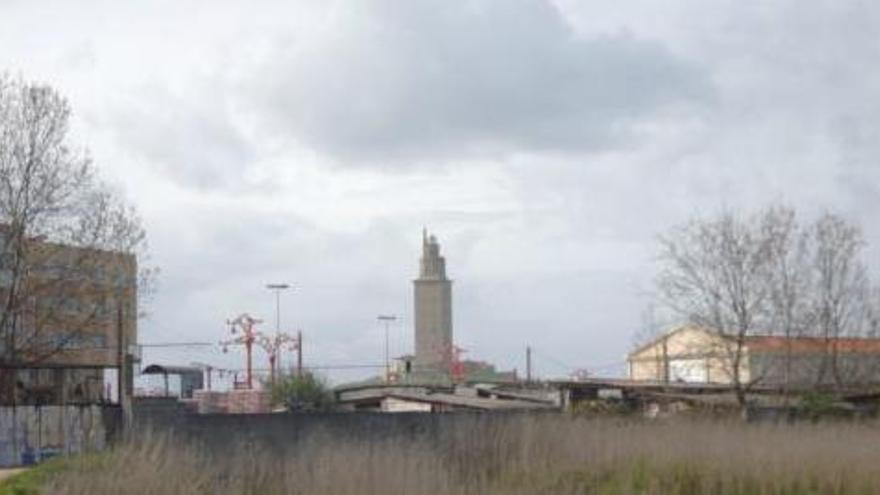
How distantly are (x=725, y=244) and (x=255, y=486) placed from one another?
30.4 metres

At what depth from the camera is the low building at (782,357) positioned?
4928 cm

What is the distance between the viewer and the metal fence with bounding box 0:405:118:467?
37.1m

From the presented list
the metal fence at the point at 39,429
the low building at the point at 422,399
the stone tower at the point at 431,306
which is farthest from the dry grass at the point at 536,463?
the stone tower at the point at 431,306

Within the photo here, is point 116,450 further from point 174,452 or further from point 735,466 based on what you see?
point 735,466

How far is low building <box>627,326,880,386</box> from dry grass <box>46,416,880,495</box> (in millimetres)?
15904

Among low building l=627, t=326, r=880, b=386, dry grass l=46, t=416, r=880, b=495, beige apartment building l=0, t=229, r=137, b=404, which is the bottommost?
dry grass l=46, t=416, r=880, b=495

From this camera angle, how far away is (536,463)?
2575 cm

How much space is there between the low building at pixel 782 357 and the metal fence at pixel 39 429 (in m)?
20.9

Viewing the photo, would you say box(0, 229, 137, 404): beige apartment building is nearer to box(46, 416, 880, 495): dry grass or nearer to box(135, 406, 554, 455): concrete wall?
box(135, 406, 554, 455): concrete wall

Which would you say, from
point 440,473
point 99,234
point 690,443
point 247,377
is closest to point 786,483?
point 690,443

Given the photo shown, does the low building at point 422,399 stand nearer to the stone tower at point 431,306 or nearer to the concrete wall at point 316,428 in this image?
the concrete wall at point 316,428

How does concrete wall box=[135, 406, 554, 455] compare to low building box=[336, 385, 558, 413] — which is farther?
low building box=[336, 385, 558, 413]

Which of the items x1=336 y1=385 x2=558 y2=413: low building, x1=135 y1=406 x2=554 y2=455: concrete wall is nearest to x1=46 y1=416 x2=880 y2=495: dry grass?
x1=135 y1=406 x2=554 y2=455: concrete wall

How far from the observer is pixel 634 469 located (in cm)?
2633
